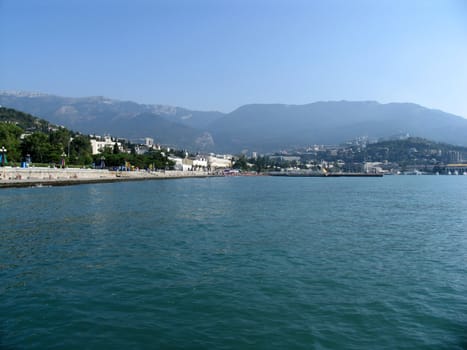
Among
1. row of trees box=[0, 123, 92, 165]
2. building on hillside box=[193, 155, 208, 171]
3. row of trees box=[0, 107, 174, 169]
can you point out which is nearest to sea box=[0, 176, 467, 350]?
row of trees box=[0, 123, 92, 165]

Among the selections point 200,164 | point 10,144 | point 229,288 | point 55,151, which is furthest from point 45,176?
point 200,164

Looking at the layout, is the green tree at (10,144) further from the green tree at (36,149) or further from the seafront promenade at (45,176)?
the seafront promenade at (45,176)

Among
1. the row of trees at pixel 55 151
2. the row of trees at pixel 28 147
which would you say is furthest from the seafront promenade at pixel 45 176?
the row of trees at pixel 28 147

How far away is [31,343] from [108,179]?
63.6m

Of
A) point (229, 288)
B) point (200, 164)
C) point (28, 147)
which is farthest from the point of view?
point (200, 164)

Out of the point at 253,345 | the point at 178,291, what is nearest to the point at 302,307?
the point at 253,345

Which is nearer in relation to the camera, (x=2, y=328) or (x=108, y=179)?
(x=2, y=328)

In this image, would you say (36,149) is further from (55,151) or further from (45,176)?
(45,176)

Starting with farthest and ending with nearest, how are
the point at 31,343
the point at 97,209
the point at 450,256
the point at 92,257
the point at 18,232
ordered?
the point at 97,209
the point at 18,232
the point at 450,256
the point at 92,257
the point at 31,343

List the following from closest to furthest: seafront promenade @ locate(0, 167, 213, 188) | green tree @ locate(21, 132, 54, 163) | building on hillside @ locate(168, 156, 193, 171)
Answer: seafront promenade @ locate(0, 167, 213, 188)
green tree @ locate(21, 132, 54, 163)
building on hillside @ locate(168, 156, 193, 171)

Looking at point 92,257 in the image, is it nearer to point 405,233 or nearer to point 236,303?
point 236,303

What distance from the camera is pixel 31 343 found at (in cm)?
631

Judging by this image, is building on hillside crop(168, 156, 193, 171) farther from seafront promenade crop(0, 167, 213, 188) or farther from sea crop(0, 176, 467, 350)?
sea crop(0, 176, 467, 350)

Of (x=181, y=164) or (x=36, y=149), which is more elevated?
(x=36, y=149)
